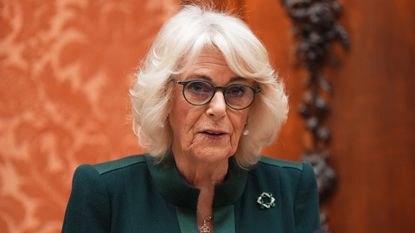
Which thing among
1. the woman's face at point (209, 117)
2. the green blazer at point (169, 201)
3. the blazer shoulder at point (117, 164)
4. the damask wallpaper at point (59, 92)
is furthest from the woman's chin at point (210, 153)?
the damask wallpaper at point (59, 92)

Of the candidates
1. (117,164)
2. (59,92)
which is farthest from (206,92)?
(59,92)

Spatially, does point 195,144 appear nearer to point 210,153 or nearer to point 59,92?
point 210,153

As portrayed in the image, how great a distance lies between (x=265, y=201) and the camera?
2.17 m

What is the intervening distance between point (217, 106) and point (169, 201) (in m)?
0.31

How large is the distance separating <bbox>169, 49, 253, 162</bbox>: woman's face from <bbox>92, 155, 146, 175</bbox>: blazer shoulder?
0.63 feet

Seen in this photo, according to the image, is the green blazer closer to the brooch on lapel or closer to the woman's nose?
the brooch on lapel

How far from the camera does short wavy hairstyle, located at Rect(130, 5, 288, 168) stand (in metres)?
2.00

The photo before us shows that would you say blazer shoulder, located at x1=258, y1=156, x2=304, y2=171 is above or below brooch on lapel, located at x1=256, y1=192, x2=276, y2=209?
above

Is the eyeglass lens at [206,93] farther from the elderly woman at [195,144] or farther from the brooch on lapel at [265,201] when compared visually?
the brooch on lapel at [265,201]

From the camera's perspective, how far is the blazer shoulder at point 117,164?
2078 mm

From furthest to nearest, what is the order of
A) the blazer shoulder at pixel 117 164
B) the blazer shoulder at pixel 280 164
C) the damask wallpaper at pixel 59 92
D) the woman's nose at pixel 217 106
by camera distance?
the damask wallpaper at pixel 59 92 < the blazer shoulder at pixel 280 164 < the blazer shoulder at pixel 117 164 < the woman's nose at pixel 217 106

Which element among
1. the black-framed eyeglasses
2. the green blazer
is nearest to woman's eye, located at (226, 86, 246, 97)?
the black-framed eyeglasses

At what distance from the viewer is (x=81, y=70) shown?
277 centimetres

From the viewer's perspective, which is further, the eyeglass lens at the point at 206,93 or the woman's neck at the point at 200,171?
the woman's neck at the point at 200,171
